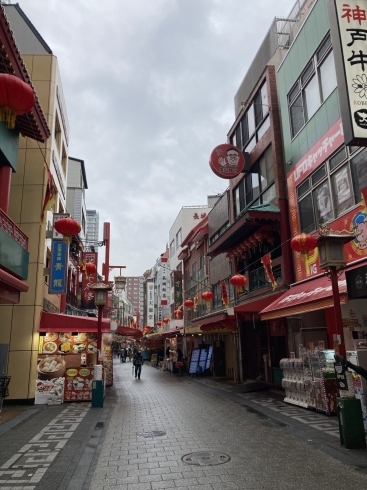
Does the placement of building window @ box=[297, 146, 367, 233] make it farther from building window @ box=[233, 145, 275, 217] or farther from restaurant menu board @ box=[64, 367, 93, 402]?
restaurant menu board @ box=[64, 367, 93, 402]

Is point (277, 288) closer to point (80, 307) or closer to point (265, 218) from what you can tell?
point (265, 218)

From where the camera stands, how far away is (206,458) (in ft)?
25.0

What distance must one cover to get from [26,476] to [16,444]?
2.66m

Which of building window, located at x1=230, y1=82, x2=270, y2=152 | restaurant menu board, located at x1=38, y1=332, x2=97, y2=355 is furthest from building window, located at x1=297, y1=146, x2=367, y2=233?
restaurant menu board, located at x1=38, y1=332, x2=97, y2=355

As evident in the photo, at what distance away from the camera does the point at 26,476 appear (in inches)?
268

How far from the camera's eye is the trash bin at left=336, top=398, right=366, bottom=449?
7.96m

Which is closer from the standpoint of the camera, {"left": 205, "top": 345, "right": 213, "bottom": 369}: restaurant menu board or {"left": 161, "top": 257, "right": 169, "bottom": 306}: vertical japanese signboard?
{"left": 205, "top": 345, "right": 213, "bottom": 369}: restaurant menu board

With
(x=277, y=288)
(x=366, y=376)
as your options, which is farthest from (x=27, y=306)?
(x=366, y=376)

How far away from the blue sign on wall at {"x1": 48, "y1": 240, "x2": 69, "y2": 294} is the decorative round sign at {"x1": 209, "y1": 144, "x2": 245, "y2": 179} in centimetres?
867

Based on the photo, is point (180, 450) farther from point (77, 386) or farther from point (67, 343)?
point (67, 343)

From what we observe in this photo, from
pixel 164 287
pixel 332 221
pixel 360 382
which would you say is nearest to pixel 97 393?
pixel 360 382

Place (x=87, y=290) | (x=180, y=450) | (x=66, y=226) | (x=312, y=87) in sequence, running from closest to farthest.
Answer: (x=180, y=450)
(x=66, y=226)
(x=312, y=87)
(x=87, y=290)

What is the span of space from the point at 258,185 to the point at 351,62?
39.1 feet

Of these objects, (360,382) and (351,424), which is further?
(360,382)
